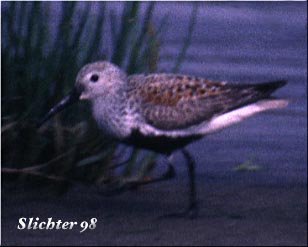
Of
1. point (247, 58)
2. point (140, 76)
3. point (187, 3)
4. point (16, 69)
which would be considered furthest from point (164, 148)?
point (187, 3)

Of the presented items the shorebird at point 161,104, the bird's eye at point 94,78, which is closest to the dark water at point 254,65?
the shorebird at point 161,104

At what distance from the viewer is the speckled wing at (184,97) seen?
22.5 feet

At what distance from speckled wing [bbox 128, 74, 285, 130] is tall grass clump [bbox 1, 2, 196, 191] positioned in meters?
0.43

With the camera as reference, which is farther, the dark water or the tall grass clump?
the dark water

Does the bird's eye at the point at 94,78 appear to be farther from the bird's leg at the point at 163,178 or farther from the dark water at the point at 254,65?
the dark water at the point at 254,65

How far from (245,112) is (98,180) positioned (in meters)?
1.06

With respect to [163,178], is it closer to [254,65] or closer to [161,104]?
[161,104]

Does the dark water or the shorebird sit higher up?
the shorebird

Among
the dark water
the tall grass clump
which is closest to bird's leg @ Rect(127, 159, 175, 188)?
the tall grass clump

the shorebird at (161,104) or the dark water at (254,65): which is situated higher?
the shorebird at (161,104)

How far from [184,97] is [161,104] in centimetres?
15

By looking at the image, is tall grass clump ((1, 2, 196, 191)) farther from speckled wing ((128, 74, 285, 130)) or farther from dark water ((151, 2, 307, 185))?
dark water ((151, 2, 307, 185))

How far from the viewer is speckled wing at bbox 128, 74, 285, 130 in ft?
22.5

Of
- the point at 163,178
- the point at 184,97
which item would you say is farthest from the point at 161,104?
the point at 163,178
